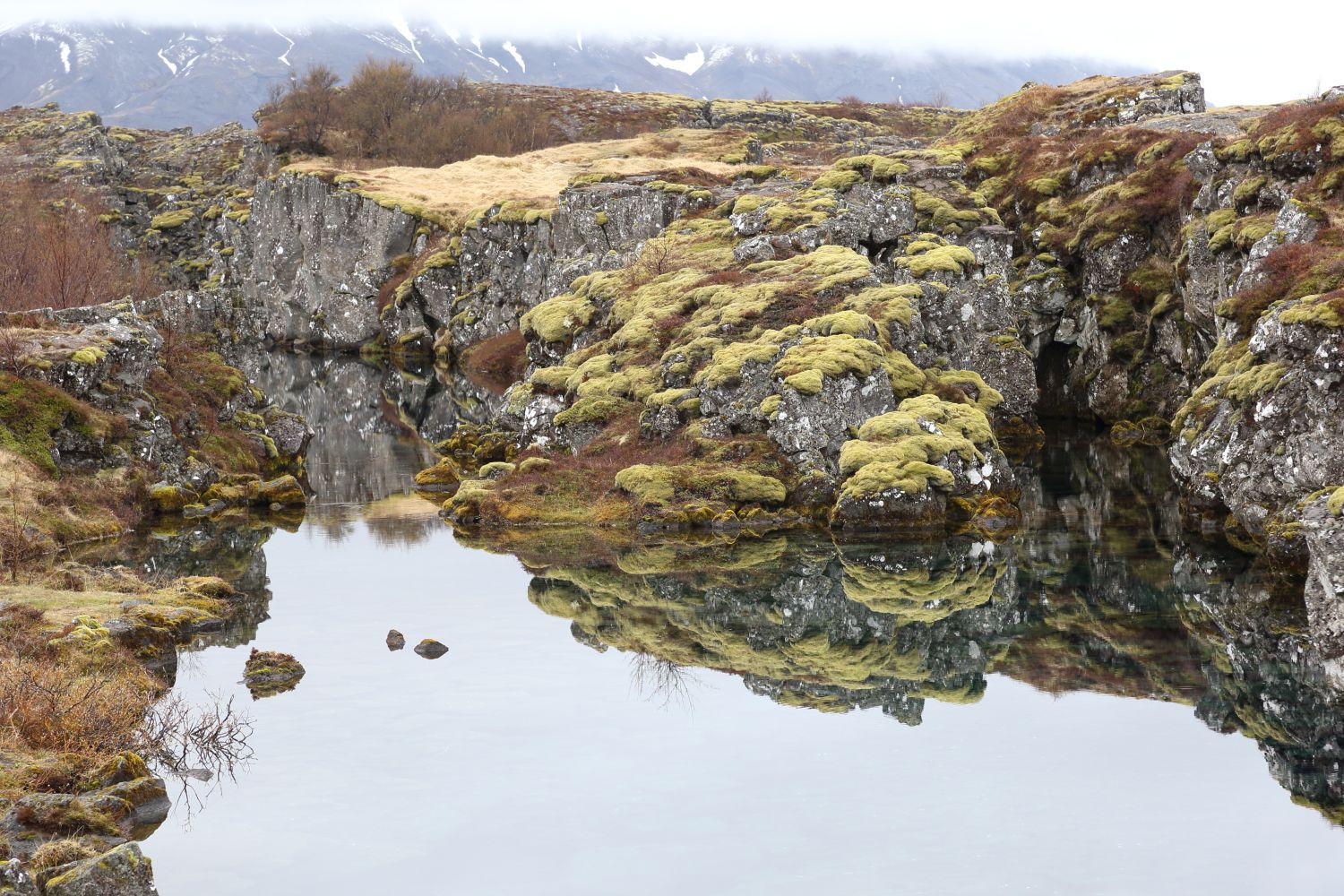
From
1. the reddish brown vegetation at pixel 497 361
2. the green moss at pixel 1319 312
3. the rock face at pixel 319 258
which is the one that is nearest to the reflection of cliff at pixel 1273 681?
the green moss at pixel 1319 312

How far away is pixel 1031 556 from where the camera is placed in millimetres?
41875

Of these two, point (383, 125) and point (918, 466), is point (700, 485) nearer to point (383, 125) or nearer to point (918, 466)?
point (918, 466)

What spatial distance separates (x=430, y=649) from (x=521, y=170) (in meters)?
93.6

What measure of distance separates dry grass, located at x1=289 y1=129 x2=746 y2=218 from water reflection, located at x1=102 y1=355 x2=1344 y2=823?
195 feet

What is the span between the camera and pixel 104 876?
17.4 meters

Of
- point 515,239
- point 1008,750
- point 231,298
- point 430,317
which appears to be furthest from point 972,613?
Result: point 231,298

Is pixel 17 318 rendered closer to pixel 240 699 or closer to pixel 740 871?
pixel 240 699

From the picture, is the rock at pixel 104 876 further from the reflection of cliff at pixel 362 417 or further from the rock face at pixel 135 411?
the rock face at pixel 135 411

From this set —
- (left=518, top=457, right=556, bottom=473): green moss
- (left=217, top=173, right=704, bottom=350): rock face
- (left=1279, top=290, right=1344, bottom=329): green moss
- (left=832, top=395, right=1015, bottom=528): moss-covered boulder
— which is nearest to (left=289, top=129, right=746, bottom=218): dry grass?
(left=217, top=173, right=704, bottom=350): rock face

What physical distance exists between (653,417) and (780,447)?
19.9 ft

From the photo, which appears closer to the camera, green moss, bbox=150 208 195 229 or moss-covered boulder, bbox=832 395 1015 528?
moss-covered boulder, bbox=832 395 1015 528

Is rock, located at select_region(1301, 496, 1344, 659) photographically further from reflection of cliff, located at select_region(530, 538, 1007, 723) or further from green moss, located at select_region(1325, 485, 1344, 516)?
reflection of cliff, located at select_region(530, 538, 1007, 723)

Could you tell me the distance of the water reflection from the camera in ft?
93.7

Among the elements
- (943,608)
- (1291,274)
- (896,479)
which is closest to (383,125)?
(896,479)
